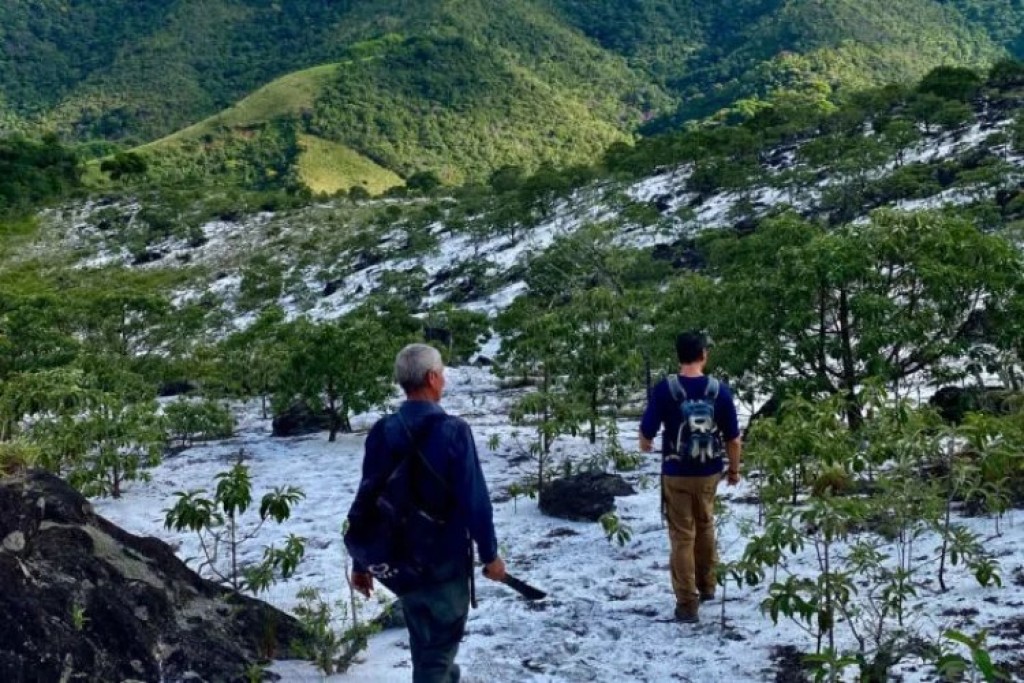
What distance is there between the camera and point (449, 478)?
3176 millimetres

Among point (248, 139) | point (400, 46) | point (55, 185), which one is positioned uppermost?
point (400, 46)

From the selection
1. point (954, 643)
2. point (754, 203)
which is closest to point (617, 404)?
point (954, 643)

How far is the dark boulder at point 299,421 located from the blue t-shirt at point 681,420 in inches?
339

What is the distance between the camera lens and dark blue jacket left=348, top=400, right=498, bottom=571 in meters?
3.16

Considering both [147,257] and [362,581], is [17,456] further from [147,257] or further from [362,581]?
[147,257]

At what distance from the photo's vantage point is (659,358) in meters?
10.4

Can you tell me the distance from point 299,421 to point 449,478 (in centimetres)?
Result: 999

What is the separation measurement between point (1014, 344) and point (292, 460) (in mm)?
7644

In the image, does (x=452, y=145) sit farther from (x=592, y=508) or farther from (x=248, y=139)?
(x=592, y=508)

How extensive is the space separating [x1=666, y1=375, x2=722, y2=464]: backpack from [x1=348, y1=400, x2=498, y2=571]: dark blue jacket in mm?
1693

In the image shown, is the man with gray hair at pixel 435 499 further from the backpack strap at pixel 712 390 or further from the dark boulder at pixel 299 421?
the dark boulder at pixel 299 421

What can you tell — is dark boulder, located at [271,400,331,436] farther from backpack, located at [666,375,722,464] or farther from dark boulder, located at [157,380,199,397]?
backpack, located at [666,375,722,464]

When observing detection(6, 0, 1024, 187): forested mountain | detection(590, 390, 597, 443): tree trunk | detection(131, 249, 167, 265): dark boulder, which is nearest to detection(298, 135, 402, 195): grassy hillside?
detection(6, 0, 1024, 187): forested mountain

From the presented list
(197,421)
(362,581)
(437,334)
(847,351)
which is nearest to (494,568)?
(362,581)
